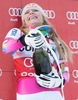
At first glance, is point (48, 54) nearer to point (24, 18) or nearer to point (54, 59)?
point (54, 59)

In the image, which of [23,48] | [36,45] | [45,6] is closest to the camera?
[36,45]

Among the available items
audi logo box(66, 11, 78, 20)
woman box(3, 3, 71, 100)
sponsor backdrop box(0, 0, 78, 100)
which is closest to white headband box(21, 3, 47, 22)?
woman box(3, 3, 71, 100)

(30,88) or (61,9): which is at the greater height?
(61,9)

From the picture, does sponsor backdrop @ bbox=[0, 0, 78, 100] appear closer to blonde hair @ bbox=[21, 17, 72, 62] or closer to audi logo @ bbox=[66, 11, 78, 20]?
audi logo @ bbox=[66, 11, 78, 20]

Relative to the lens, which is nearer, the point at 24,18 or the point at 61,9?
the point at 24,18

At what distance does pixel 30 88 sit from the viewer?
2.69m

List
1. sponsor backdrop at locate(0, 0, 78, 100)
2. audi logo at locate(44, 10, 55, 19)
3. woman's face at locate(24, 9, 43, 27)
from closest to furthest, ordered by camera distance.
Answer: woman's face at locate(24, 9, 43, 27) → sponsor backdrop at locate(0, 0, 78, 100) → audi logo at locate(44, 10, 55, 19)

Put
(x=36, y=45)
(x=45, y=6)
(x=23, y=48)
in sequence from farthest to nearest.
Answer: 1. (x=45, y=6)
2. (x=23, y=48)
3. (x=36, y=45)

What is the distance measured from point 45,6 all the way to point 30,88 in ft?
1.79

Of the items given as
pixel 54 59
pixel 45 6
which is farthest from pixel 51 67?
pixel 45 6

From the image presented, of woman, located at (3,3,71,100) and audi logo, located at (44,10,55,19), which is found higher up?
audi logo, located at (44,10,55,19)

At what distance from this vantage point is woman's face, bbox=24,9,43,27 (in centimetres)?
275

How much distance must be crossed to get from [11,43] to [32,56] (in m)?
0.14

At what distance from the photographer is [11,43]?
2.66 meters
